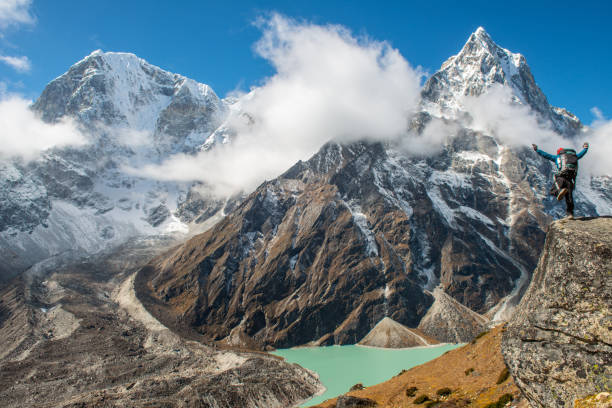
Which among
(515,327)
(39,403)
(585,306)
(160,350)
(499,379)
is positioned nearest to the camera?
(585,306)

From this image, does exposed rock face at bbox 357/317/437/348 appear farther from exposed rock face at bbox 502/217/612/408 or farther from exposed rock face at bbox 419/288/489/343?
exposed rock face at bbox 502/217/612/408

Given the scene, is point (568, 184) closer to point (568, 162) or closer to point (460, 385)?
point (568, 162)

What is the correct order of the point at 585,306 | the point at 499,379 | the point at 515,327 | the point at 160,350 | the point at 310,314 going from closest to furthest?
1. the point at 585,306
2. the point at 515,327
3. the point at 499,379
4. the point at 160,350
5. the point at 310,314

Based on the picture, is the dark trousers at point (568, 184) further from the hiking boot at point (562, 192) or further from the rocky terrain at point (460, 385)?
the rocky terrain at point (460, 385)

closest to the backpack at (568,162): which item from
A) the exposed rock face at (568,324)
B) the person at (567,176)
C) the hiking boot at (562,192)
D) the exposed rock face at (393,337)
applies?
the person at (567,176)

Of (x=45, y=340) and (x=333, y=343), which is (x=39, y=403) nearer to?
(x=45, y=340)

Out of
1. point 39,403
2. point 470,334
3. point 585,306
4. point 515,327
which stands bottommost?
point 39,403

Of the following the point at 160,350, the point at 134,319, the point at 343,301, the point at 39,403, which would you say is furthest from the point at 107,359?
the point at 343,301
